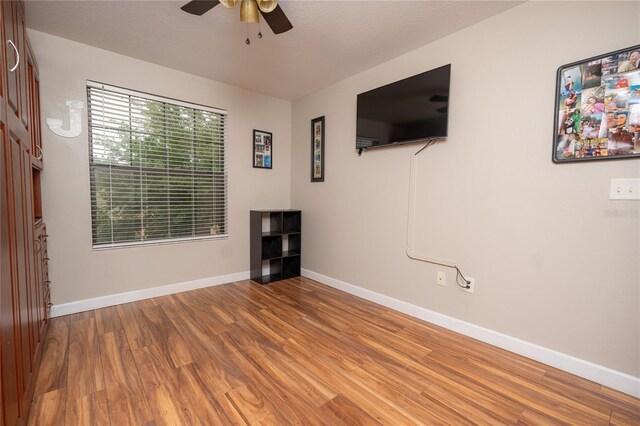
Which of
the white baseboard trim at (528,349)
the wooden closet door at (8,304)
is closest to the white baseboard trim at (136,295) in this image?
the wooden closet door at (8,304)

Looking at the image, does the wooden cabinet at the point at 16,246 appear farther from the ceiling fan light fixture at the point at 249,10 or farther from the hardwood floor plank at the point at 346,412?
the hardwood floor plank at the point at 346,412

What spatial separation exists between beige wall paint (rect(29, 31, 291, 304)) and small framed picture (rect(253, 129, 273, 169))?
79 millimetres

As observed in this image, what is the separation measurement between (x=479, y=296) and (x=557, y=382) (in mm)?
656

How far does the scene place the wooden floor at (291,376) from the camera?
142cm

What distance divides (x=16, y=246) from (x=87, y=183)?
5.25 ft

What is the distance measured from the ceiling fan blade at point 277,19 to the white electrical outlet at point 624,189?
2.23 meters

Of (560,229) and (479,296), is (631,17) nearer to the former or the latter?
(560,229)

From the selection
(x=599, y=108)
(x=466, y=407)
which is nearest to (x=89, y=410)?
(x=466, y=407)

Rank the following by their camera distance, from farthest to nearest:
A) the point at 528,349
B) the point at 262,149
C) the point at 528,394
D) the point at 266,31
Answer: the point at 262,149
the point at 266,31
the point at 528,349
the point at 528,394

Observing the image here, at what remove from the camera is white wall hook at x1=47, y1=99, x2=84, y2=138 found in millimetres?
2432

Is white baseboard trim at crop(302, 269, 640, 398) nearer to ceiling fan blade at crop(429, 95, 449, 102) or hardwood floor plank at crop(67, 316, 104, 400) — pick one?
ceiling fan blade at crop(429, 95, 449, 102)

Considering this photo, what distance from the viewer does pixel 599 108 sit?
165 centimetres

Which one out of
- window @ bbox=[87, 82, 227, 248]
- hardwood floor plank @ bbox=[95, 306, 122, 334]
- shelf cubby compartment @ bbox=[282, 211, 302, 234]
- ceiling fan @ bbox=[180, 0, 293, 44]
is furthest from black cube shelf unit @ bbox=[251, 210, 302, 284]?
ceiling fan @ bbox=[180, 0, 293, 44]

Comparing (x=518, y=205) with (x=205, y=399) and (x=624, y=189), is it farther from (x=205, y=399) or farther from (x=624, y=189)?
(x=205, y=399)
